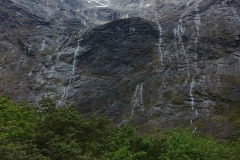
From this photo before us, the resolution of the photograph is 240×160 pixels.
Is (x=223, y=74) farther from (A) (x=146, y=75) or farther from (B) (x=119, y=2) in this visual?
(B) (x=119, y=2)

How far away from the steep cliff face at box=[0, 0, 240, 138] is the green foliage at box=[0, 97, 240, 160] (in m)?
11.5

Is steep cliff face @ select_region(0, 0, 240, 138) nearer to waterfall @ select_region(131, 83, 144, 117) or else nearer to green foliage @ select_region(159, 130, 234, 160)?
waterfall @ select_region(131, 83, 144, 117)

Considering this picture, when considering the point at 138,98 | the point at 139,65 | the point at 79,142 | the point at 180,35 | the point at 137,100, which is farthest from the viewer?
the point at 180,35

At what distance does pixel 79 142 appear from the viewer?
49.7ft

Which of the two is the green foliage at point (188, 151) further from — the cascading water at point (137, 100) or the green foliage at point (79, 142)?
the cascading water at point (137, 100)

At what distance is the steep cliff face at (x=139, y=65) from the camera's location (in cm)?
2833

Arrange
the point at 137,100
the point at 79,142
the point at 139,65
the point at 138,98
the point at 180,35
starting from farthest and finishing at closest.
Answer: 1. the point at 180,35
2. the point at 139,65
3. the point at 138,98
4. the point at 137,100
5. the point at 79,142

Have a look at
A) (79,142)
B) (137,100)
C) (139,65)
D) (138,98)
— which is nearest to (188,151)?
(79,142)

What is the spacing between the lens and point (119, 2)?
72688 mm

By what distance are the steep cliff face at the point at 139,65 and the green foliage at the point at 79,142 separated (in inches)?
452

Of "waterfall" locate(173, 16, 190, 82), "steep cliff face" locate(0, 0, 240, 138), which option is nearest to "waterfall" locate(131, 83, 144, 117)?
"steep cliff face" locate(0, 0, 240, 138)

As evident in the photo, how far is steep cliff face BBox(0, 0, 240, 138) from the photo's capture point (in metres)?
28.3

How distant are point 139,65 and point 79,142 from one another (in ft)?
71.5

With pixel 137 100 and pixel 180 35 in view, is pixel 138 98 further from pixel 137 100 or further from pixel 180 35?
pixel 180 35
